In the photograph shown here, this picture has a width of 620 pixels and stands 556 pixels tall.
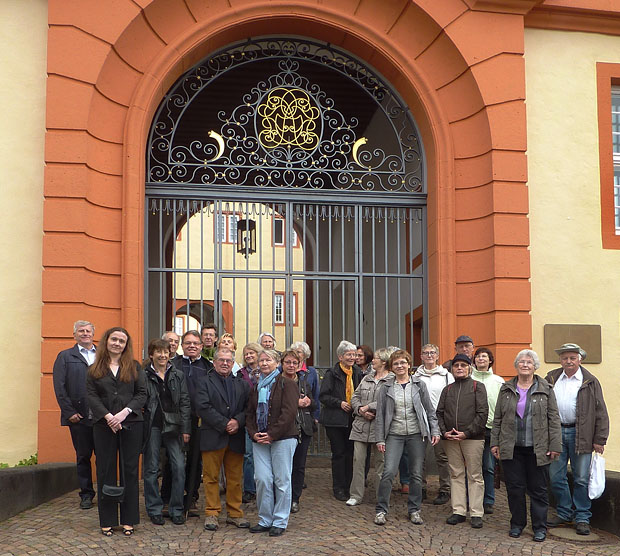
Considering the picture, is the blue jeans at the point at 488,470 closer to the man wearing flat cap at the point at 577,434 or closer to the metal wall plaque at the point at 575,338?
the man wearing flat cap at the point at 577,434

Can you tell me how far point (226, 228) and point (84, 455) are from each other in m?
4.43

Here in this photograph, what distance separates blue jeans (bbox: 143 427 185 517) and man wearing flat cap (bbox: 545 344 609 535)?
3304 mm

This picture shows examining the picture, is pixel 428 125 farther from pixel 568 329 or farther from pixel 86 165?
pixel 86 165

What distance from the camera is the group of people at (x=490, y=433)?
7582 millimetres

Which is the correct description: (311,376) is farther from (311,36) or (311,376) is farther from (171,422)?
(311,36)

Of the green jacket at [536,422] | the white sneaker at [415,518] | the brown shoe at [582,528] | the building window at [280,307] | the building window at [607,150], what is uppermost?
the building window at [607,150]

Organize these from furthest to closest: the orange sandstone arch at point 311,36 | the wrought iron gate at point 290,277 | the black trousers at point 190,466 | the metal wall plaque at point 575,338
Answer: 1. the wrought iron gate at point 290,277
2. the metal wall plaque at point 575,338
3. the orange sandstone arch at point 311,36
4. the black trousers at point 190,466

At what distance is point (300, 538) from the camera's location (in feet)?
23.8

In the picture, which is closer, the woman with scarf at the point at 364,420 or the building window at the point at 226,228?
the woman with scarf at the point at 364,420

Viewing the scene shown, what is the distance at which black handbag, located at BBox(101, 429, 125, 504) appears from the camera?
7.09 m

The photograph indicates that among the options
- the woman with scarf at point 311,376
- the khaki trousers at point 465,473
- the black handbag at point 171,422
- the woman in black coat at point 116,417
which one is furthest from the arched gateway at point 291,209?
the woman in black coat at point 116,417

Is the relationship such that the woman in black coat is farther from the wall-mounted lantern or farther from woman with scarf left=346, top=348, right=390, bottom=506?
the wall-mounted lantern

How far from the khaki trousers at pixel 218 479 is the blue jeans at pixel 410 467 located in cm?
127

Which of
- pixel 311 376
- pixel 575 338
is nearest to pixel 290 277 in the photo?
pixel 311 376
